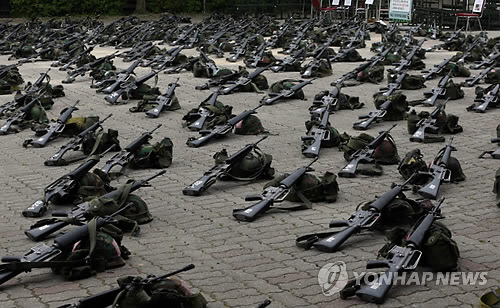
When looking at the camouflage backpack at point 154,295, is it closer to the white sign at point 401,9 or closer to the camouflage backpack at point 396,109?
the camouflage backpack at point 396,109

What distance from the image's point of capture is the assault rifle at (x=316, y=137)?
11.2m

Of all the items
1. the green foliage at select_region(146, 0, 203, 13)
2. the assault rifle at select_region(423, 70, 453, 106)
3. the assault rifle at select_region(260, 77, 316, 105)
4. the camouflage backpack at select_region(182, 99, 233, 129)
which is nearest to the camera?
the camouflage backpack at select_region(182, 99, 233, 129)

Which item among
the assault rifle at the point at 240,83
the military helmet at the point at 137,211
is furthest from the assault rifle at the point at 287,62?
the military helmet at the point at 137,211

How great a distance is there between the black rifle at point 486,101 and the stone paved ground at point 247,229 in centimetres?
58

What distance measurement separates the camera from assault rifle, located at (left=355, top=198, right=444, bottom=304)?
6254 mm

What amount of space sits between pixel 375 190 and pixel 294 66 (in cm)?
1080

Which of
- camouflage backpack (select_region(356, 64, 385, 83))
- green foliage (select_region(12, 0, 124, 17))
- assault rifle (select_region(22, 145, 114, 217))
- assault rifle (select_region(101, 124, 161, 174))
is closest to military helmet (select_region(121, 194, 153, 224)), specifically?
assault rifle (select_region(22, 145, 114, 217))

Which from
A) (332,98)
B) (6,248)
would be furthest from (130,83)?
(6,248)

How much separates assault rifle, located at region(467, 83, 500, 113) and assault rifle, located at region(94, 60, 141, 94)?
22.1ft

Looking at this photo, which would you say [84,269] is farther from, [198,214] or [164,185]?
[164,185]

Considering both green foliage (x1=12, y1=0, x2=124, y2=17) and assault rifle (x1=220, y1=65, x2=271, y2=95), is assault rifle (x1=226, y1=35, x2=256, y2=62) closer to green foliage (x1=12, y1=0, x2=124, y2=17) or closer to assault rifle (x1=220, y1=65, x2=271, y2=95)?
assault rifle (x1=220, y1=65, x2=271, y2=95)

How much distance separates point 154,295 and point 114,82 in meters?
12.0

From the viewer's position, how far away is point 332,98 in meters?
14.6

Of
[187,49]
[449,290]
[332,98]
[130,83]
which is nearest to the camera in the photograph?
[449,290]
